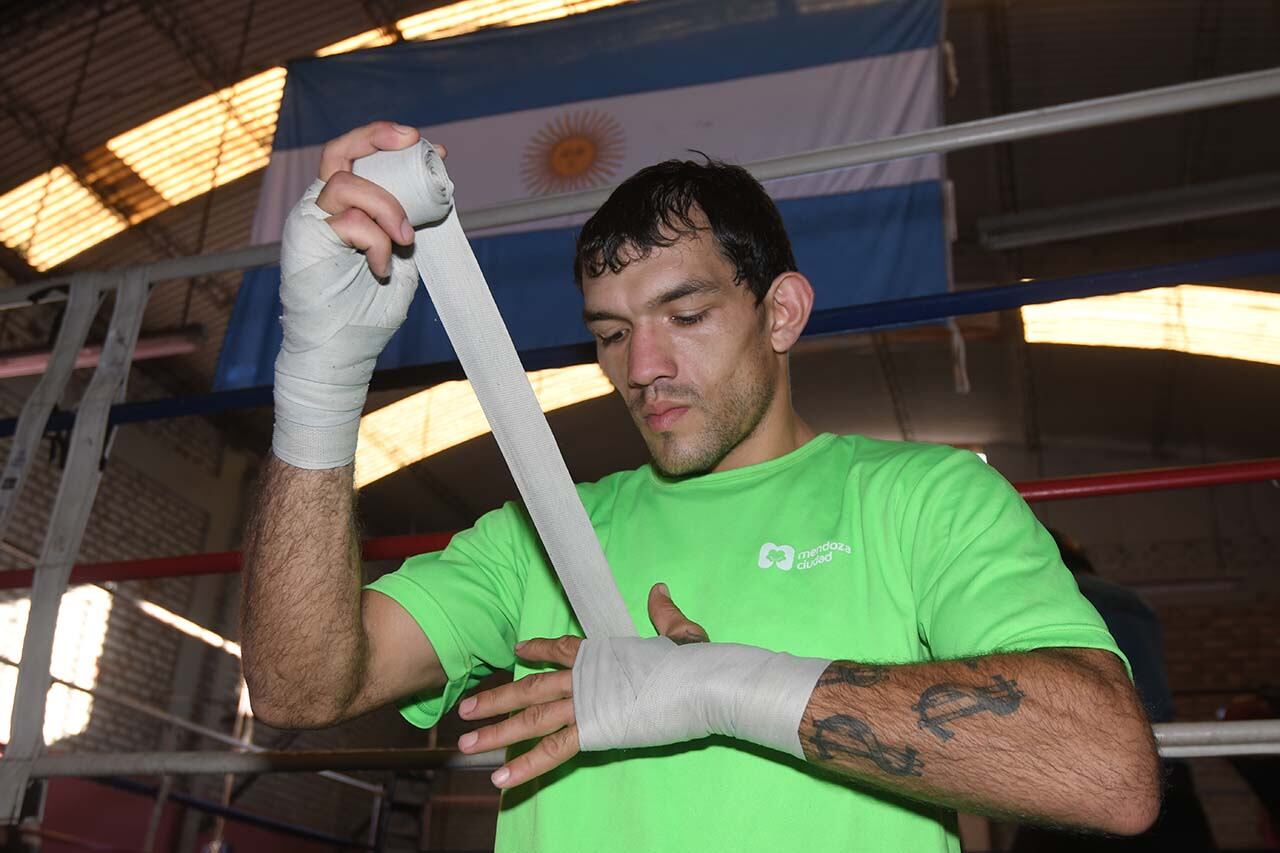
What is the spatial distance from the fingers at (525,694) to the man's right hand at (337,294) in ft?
1.08

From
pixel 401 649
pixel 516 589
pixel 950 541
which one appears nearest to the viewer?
pixel 950 541

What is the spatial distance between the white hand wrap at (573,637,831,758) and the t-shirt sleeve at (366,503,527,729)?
33 centimetres

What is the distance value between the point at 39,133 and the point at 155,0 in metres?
1.39

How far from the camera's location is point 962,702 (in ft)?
3.31

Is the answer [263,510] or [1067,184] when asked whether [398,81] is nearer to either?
[263,510]

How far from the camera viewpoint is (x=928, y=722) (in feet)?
3.33

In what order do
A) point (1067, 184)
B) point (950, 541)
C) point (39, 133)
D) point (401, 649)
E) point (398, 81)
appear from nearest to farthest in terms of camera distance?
point (950, 541)
point (401, 649)
point (398, 81)
point (39, 133)
point (1067, 184)

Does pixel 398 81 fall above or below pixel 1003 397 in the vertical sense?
below

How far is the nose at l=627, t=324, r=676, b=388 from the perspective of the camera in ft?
4.84

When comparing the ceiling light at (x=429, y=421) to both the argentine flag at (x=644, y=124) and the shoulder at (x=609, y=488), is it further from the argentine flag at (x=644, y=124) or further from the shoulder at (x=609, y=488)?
the shoulder at (x=609, y=488)

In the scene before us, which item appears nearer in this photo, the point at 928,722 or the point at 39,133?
the point at 928,722

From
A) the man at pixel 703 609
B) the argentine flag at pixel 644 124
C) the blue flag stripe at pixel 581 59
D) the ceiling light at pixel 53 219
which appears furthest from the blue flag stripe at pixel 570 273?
the ceiling light at pixel 53 219

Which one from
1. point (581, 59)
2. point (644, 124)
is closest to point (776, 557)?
point (644, 124)

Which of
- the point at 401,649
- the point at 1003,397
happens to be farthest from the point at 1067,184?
the point at 401,649
